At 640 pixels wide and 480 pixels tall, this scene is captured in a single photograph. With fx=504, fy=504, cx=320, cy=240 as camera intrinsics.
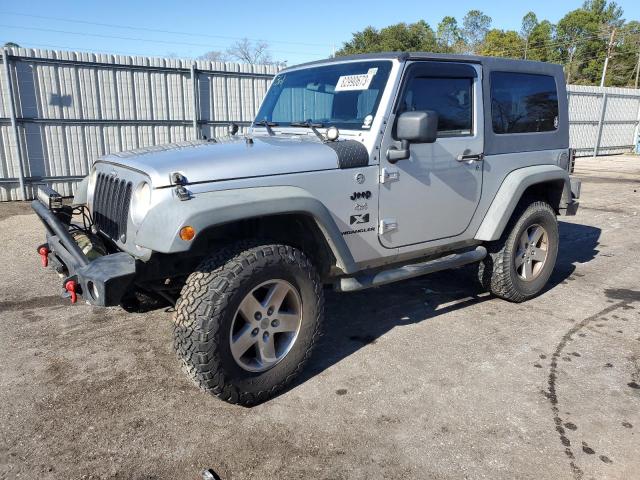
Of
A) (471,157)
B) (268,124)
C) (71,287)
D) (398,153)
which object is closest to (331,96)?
(268,124)

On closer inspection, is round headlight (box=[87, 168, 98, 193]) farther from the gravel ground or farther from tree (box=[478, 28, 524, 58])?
tree (box=[478, 28, 524, 58])

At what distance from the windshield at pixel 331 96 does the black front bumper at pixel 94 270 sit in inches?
70.0

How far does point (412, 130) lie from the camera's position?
3.34 m

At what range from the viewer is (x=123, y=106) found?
1087cm

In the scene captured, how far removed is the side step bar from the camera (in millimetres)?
3524

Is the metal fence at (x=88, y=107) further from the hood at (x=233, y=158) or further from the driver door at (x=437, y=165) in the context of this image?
the driver door at (x=437, y=165)

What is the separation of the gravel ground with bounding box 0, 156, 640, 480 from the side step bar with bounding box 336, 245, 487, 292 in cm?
56

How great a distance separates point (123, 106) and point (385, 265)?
905 centimetres

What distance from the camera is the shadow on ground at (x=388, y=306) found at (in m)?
3.89

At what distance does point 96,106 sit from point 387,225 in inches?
358

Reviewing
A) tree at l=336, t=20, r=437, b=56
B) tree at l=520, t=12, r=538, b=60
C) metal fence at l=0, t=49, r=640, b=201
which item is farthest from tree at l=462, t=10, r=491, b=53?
metal fence at l=0, t=49, r=640, b=201

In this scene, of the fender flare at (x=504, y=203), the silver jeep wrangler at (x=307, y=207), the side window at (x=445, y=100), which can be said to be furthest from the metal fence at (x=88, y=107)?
the fender flare at (x=504, y=203)

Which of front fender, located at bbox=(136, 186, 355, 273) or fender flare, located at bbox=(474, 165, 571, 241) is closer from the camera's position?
front fender, located at bbox=(136, 186, 355, 273)

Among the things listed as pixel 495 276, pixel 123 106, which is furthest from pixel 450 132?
pixel 123 106
